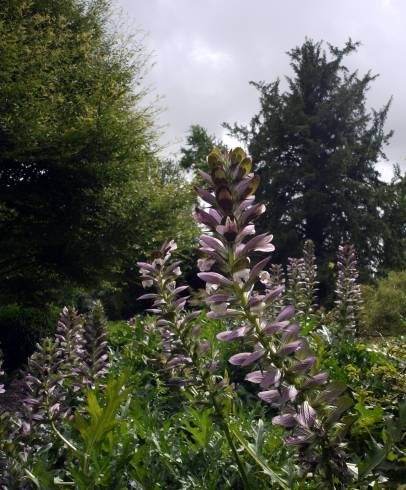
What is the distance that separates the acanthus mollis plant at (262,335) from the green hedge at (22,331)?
1240 centimetres

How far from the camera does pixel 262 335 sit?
1.62 metres

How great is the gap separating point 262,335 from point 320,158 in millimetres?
31200

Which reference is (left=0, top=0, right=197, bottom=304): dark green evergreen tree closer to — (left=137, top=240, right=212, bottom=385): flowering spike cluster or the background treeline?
the background treeline

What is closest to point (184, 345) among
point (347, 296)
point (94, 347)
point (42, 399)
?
point (42, 399)

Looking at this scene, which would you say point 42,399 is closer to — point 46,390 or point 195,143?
point 46,390

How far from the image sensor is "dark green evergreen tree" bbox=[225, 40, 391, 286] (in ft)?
97.7

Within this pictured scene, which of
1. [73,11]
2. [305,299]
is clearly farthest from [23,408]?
[73,11]

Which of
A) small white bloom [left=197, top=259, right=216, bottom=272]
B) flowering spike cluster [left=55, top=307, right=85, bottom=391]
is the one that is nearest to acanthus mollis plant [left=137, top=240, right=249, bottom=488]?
small white bloom [left=197, top=259, right=216, bottom=272]

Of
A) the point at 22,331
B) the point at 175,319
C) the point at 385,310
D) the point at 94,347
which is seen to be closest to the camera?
the point at 175,319

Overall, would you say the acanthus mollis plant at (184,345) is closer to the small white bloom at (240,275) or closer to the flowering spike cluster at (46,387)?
the small white bloom at (240,275)

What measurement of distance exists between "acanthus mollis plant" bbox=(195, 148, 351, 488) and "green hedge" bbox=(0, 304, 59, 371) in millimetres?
12404

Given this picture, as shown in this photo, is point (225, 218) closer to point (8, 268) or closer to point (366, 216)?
point (8, 268)

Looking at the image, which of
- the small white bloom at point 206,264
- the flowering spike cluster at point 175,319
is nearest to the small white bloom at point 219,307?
the small white bloom at point 206,264

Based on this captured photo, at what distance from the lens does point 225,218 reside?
1684 mm
